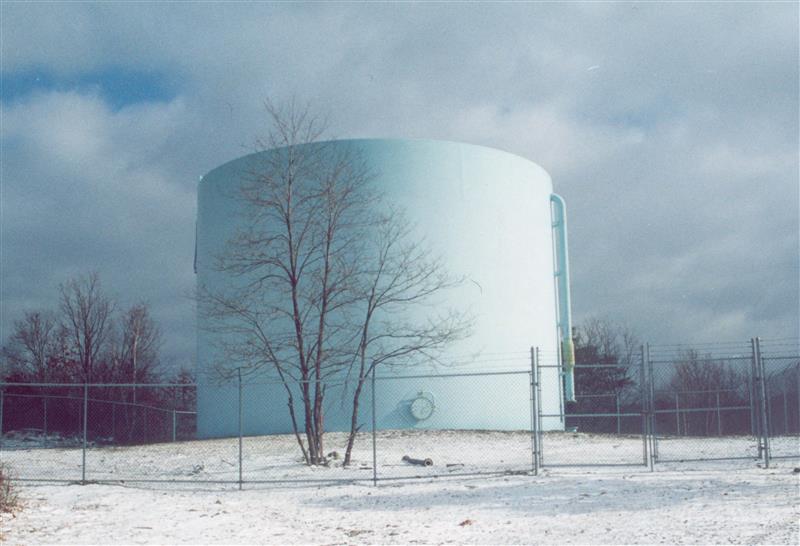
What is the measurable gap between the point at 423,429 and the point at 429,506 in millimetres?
12779

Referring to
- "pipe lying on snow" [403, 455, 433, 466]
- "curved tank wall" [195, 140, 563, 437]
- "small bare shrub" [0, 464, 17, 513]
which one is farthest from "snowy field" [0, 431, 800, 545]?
"curved tank wall" [195, 140, 563, 437]

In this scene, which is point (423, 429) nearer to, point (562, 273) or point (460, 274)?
point (460, 274)

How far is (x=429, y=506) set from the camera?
1227 centimetres

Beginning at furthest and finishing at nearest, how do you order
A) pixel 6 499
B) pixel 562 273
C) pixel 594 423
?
pixel 594 423, pixel 562 273, pixel 6 499

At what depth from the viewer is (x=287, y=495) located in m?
13.8

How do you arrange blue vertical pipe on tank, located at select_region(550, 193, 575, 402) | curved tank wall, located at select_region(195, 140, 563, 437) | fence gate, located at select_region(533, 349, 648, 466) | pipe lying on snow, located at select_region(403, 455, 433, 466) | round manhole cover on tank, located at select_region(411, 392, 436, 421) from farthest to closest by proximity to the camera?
blue vertical pipe on tank, located at select_region(550, 193, 575, 402)
curved tank wall, located at select_region(195, 140, 563, 437)
round manhole cover on tank, located at select_region(411, 392, 436, 421)
pipe lying on snow, located at select_region(403, 455, 433, 466)
fence gate, located at select_region(533, 349, 648, 466)

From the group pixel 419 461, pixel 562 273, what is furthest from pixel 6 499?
pixel 562 273

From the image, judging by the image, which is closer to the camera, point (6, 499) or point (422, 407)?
point (6, 499)

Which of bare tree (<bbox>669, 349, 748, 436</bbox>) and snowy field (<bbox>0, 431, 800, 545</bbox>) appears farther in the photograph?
bare tree (<bbox>669, 349, 748, 436</bbox>)

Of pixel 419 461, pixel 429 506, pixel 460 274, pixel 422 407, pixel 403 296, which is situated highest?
pixel 460 274

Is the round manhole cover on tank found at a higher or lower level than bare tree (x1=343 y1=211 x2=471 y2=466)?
lower

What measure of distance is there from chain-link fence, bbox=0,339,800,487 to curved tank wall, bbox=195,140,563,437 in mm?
67

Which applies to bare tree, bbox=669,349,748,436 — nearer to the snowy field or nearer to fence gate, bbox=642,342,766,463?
fence gate, bbox=642,342,766,463

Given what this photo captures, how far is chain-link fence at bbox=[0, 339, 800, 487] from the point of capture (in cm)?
1619
